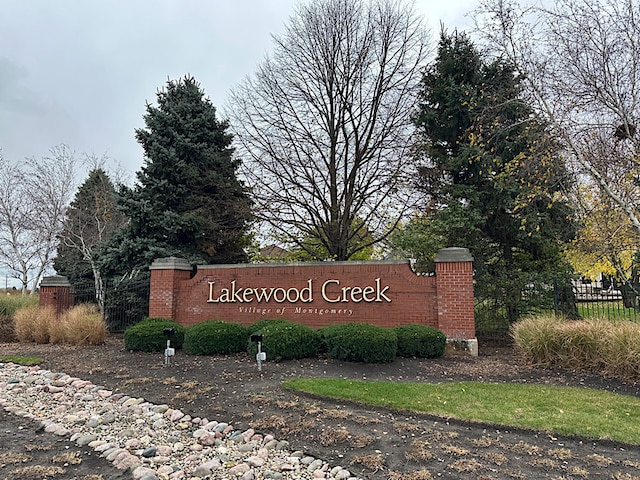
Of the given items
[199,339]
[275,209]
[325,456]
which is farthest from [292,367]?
[275,209]

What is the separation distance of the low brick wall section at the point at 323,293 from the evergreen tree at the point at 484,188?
7.75 feet

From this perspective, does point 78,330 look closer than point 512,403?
No

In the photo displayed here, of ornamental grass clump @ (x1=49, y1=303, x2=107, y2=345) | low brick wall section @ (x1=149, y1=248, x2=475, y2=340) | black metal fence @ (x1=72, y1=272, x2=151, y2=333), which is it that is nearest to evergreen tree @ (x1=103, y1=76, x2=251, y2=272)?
black metal fence @ (x1=72, y1=272, x2=151, y2=333)

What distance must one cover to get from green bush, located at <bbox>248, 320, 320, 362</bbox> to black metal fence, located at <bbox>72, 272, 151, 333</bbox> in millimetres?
6298

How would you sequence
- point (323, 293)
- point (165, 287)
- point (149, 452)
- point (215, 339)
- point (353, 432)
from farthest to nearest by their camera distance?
1. point (165, 287)
2. point (323, 293)
3. point (215, 339)
4. point (353, 432)
5. point (149, 452)

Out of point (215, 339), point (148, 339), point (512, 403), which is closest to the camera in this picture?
point (512, 403)

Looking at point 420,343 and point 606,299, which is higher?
point 606,299

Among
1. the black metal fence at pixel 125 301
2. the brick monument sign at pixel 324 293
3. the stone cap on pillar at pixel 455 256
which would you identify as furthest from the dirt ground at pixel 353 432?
the black metal fence at pixel 125 301

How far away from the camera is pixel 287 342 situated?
27.5 feet

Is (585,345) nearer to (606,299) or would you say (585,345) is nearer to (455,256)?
(455,256)

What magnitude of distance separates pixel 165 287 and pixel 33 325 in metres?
3.69

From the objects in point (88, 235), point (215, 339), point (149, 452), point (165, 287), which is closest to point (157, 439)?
point (149, 452)

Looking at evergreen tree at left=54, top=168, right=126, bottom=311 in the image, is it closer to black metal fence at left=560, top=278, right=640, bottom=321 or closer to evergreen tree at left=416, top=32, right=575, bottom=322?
evergreen tree at left=416, top=32, right=575, bottom=322

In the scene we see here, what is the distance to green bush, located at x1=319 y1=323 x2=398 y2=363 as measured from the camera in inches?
323
